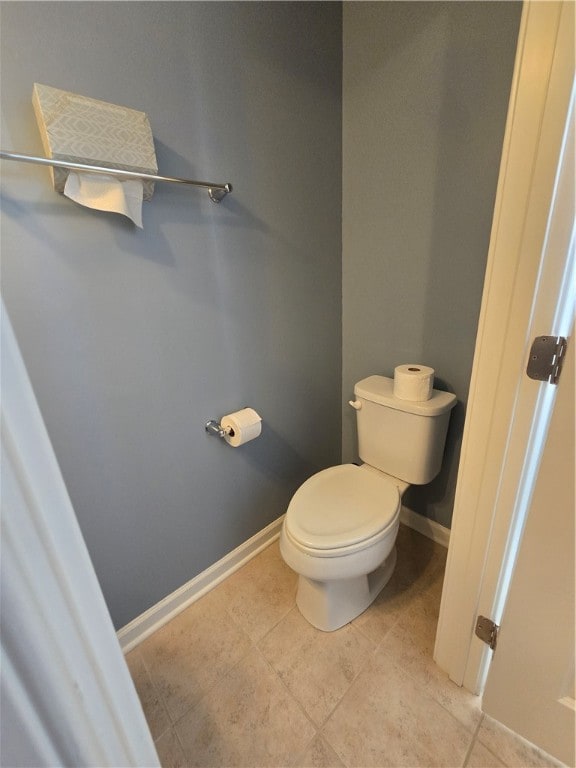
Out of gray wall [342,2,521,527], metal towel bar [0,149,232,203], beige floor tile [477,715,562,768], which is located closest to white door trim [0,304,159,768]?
metal towel bar [0,149,232,203]

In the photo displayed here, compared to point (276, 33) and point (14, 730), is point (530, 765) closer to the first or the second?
point (14, 730)

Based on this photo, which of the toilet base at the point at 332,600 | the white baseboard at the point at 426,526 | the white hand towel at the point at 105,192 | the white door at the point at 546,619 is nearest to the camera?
the white door at the point at 546,619

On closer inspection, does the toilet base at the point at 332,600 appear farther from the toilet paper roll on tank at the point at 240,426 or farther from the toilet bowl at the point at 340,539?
the toilet paper roll on tank at the point at 240,426

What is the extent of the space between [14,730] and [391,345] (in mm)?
1474

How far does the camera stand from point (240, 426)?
122cm

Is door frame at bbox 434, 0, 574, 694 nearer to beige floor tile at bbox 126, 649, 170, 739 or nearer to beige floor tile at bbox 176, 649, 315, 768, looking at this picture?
beige floor tile at bbox 176, 649, 315, 768

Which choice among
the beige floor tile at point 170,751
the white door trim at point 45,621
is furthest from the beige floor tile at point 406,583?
the white door trim at point 45,621

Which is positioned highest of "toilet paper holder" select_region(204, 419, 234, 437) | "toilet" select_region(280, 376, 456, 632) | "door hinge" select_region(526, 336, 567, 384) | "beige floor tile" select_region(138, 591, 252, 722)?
"door hinge" select_region(526, 336, 567, 384)

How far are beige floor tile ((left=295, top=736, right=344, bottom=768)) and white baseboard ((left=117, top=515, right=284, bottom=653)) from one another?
0.64 metres

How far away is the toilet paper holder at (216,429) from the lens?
1.25m

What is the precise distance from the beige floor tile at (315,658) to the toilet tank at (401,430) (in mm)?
634

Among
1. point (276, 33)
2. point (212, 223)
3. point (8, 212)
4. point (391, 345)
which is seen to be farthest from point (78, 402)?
point (276, 33)

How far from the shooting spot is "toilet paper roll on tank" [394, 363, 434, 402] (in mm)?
1250

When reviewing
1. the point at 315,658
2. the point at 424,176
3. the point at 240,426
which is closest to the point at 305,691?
the point at 315,658
